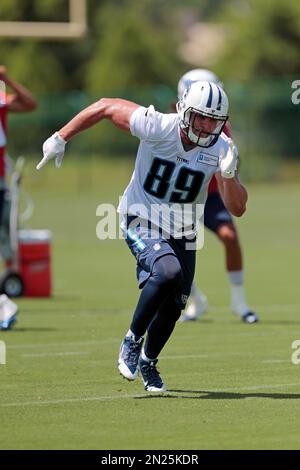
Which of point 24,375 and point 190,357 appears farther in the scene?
point 190,357

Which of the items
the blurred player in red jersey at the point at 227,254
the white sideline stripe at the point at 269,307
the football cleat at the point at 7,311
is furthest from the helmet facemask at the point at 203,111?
the white sideline stripe at the point at 269,307

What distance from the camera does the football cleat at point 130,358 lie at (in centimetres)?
796

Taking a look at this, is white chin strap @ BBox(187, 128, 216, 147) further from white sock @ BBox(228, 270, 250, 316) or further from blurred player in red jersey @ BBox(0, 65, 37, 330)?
blurred player in red jersey @ BBox(0, 65, 37, 330)

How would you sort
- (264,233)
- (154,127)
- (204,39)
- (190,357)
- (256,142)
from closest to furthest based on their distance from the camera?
1. (154,127)
2. (190,357)
3. (264,233)
4. (256,142)
5. (204,39)

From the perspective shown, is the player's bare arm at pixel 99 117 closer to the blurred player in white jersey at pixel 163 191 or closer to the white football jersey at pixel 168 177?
the blurred player in white jersey at pixel 163 191

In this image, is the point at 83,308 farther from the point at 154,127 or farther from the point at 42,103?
the point at 42,103

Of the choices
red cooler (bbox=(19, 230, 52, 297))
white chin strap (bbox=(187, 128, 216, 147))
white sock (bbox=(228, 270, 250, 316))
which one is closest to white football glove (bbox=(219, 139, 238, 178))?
white chin strap (bbox=(187, 128, 216, 147))

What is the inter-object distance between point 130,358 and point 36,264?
20.6 ft

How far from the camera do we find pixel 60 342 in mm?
10383

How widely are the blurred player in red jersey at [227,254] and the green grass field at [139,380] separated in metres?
0.18

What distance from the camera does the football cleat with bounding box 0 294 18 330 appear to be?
10.6 metres

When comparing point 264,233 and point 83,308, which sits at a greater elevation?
point 264,233

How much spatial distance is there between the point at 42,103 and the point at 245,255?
927 inches
